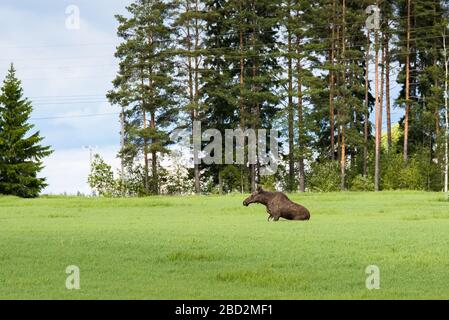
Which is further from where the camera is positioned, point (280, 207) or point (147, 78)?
point (147, 78)

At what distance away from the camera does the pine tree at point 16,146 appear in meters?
64.6

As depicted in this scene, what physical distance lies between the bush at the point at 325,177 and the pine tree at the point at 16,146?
77.6 feet

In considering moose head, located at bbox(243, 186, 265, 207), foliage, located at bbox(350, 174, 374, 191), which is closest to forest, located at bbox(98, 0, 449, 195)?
foliage, located at bbox(350, 174, 374, 191)

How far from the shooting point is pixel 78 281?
42.1 ft

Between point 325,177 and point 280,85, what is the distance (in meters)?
9.96

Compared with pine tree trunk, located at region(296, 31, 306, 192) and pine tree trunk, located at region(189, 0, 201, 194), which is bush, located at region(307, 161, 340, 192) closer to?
pine tree trunk, located at region(296, 31, 306, 192)

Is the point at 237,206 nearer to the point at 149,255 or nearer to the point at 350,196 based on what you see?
the point at 350,196

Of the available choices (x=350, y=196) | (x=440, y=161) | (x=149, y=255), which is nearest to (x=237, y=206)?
(x=350, y=196)

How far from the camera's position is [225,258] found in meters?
16.8

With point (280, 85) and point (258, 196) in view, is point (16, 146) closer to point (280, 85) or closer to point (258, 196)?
point (280, 85)

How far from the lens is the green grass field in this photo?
12609 mm

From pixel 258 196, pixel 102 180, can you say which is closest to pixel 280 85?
pixel 102 180

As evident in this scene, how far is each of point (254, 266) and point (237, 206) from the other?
80.4 feet

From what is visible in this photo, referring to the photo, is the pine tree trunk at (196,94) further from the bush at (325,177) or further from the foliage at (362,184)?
the foliage at (362,184)
